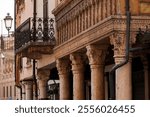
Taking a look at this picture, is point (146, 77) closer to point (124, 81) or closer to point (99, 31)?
point (99, 31)

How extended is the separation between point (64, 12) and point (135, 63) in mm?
3172

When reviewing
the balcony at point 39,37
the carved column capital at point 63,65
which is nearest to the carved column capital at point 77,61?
the carved column capital at point 63,65

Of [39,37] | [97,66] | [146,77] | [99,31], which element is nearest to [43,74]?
[39,37]

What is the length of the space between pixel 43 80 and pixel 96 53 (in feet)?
42.0

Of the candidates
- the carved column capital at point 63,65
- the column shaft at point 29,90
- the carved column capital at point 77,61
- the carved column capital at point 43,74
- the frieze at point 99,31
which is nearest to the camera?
the frieze at point 99,31

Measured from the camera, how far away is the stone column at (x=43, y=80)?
2953cm

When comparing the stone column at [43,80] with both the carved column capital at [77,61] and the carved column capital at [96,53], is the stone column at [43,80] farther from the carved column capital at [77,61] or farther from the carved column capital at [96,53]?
the carved column capital at [96,53]

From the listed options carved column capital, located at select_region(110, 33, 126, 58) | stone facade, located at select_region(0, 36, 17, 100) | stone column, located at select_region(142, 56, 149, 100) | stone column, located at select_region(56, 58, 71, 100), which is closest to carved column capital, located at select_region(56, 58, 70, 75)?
stone column, located at select_region(56, 58, 71, 100)

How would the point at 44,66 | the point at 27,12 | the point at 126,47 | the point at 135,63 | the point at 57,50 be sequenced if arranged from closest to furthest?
the point at 126,47 → the point at 135,63 → the point at 57,50 → the point at 44,66 → the point at 27,12

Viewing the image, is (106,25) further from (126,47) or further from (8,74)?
(8,74)

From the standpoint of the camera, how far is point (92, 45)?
17219mm

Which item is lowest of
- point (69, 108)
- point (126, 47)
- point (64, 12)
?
point (69, 108)

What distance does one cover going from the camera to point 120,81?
14883 mm

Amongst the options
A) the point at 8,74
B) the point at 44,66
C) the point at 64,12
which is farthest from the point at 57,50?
the point at 8,74
